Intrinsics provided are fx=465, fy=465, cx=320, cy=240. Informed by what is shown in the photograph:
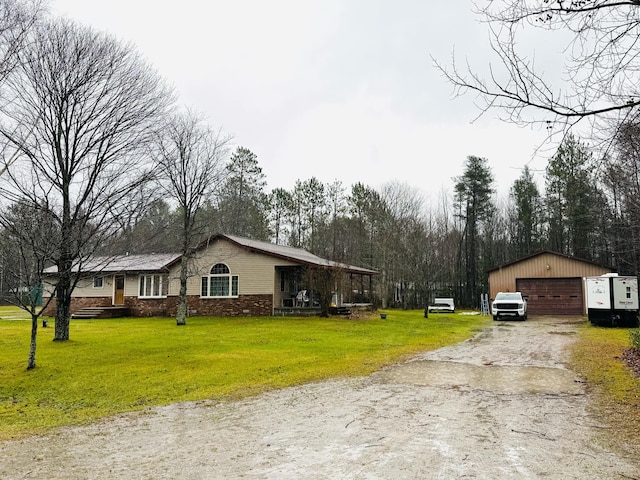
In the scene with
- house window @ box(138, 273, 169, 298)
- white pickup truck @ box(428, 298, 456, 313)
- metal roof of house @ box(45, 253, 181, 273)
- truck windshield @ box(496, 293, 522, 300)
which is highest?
metal roof of house @ box(45, 253, 181, 273)

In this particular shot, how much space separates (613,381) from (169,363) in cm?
889

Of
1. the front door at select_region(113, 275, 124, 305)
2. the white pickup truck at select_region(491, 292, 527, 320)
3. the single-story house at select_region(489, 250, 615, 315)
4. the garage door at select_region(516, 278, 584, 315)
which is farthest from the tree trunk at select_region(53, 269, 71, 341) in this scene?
the garage door at select_region(516, 278, 584, 315)

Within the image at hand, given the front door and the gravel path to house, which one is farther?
the front door

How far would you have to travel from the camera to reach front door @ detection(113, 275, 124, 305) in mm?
26641

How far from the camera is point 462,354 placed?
1173 cm

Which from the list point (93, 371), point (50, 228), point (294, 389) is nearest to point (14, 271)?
point (50, 228)

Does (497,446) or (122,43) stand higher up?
(122,43)

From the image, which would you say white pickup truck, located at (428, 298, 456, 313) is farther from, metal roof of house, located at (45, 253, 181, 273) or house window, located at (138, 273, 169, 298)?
house window, located at (138, 273, 169, 298)

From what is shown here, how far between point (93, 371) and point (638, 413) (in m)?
9.68

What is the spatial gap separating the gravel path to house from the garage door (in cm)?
2115

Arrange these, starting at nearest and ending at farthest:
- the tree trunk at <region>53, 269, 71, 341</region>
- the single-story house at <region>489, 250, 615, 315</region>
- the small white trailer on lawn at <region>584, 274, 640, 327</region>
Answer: the tree trunk at <region>53, 269, 71, 341</region>, the small white trailer on lawn at <region>584, 274, 640, 327</region>, the single-story house at <region>489, 250, 615, 315</region>

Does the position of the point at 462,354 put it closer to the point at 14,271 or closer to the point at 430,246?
the point at 14,271

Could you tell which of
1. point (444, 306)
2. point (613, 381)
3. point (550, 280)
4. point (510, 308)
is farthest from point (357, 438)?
point (444, 306)

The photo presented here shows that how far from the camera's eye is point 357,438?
507 cm
